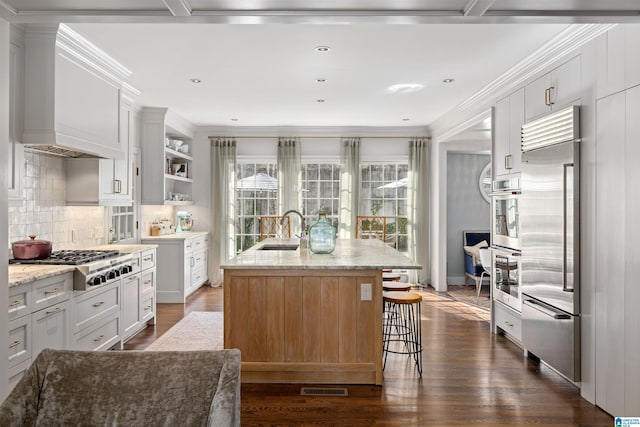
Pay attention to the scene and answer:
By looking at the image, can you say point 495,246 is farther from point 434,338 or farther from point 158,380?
point 158,380

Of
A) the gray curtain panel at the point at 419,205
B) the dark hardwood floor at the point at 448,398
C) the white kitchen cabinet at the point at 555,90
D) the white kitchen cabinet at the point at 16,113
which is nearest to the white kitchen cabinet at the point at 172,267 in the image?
the dark hardwood floor at the point at 448,398

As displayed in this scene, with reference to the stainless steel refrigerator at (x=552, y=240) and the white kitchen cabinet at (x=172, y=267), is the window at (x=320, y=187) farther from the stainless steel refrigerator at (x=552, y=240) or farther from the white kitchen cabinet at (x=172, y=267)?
the stainless steel refrigerator at (x=552, y=240)

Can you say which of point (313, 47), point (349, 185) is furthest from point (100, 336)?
point (349, 185)

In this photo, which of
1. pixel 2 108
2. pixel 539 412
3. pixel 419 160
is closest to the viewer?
pixel 2 108

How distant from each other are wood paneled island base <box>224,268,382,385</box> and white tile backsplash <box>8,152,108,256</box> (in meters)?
1.79

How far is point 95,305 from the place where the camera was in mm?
3564

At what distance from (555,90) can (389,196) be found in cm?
407

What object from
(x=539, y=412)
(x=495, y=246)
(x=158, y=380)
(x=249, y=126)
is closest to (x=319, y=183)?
(x=249, y=126)

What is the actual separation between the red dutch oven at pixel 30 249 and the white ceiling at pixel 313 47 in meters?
1.65

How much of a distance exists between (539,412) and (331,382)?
1429 millimetres

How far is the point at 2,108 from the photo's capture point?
85.7 inches

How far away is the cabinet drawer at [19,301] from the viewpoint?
258 centimetres

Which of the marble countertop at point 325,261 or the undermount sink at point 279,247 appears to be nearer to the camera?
the marble countertop at point 325,261

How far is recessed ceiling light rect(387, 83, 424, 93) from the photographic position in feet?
15.9
